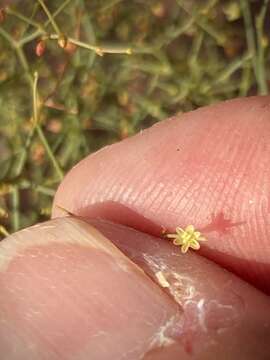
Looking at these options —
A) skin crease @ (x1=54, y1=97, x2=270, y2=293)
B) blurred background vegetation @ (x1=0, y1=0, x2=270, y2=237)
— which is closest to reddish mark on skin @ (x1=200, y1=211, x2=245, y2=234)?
skin crease @ (x1=54, y1=97, x2=270, y2=293)

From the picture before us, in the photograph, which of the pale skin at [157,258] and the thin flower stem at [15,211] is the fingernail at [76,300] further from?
the thin flower stem at [15,211]

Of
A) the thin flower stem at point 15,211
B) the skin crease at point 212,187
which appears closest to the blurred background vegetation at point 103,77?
the thin flower stem at point 15,211

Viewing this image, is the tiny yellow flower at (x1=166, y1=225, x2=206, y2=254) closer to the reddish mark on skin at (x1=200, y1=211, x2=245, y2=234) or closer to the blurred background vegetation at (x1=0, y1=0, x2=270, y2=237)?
the reddish mark on skin at (x1=200, y1=211, x2=245, y2=234)

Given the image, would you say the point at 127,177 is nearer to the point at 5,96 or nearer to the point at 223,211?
the point at 223,211

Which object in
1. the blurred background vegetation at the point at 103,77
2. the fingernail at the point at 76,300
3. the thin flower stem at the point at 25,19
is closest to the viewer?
the fingernail at the point at 76,300

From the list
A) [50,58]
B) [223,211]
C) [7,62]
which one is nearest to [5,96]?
[7,62]

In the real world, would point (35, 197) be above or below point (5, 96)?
below

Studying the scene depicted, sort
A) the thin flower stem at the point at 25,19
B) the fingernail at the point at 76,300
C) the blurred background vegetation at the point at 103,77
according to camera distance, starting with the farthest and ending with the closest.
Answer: the blurred background vegetation at the point at 103,77, the thin flower stem at the point at 25,19, the fingernail at the point at 76,300

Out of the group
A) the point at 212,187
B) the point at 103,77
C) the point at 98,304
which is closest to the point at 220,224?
the point at 212,187

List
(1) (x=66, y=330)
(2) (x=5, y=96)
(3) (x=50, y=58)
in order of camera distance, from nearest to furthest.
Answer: (1) (x=66, y=330) → (2) (x=5, y=96) → (3) (x=50, y=58)
